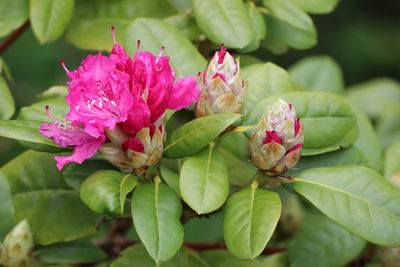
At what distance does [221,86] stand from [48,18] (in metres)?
0.63

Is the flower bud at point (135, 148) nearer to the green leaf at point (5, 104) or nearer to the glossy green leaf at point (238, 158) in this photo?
the glossy green leaf at point (238, 158)

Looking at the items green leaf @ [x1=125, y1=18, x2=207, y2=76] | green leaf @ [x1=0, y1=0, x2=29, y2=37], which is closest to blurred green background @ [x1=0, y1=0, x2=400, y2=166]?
green leaf @ [x1=0, y1=0, x2=29, y2=37]

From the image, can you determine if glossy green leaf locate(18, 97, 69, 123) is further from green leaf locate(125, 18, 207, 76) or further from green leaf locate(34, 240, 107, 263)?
green leaf locate(34, 240, 107, 263)

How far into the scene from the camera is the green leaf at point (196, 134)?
4.15ft

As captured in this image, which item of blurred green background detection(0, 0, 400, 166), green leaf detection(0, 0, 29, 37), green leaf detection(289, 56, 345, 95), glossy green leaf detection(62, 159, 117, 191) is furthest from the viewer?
blurred green background detection(0, 0, 400, 166)

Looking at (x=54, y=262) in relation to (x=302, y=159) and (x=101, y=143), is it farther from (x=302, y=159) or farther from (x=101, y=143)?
(x=302, y=159)

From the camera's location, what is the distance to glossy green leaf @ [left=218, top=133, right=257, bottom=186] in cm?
154

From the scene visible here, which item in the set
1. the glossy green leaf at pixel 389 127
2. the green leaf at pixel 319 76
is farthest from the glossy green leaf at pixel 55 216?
the glossy green leaf at pixel 389 127

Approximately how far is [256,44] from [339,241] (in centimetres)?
65

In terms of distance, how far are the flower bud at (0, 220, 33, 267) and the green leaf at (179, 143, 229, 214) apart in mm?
441

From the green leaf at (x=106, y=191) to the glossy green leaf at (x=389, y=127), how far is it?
4.71 feet

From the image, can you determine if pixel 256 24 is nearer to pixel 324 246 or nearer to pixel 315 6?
pixel 315 6

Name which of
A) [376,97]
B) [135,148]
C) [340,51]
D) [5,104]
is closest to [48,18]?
[5,104]

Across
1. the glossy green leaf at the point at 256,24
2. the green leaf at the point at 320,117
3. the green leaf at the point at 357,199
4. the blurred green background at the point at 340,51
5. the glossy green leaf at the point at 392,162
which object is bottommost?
the blurred green background at the point at 340,51
